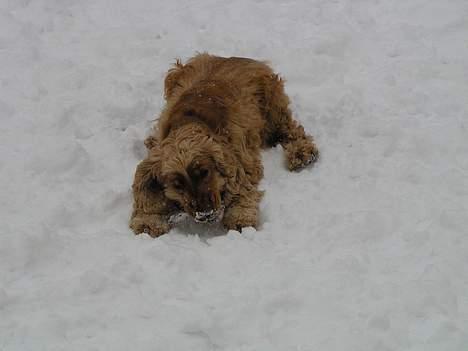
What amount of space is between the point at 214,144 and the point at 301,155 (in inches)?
39.4

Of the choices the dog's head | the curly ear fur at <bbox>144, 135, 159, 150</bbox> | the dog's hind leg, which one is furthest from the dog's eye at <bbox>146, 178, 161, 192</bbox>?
the dog's hind leg

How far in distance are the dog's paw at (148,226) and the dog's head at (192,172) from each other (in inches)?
8.0

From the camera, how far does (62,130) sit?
570 centimetres

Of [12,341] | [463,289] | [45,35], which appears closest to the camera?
[12,341]

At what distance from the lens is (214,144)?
476 cm

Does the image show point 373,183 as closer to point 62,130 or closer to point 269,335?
point 269,335

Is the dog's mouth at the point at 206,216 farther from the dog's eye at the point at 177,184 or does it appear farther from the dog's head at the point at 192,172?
the dog's eye at the point at 177,184

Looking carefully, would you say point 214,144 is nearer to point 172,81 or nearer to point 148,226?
point 148,226

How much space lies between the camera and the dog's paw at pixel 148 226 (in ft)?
15.3

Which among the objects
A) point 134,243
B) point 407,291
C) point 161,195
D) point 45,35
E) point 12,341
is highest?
point 45,35

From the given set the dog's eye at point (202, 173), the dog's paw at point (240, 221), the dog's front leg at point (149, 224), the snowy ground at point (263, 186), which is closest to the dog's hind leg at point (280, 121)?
the snowy ground at point (263, 186)

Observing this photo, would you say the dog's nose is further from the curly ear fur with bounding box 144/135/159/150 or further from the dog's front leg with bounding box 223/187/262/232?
the curly ear fur with bounding box 144/135/159/150

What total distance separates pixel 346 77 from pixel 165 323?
3720mm

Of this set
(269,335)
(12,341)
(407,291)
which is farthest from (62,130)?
(407,291)
